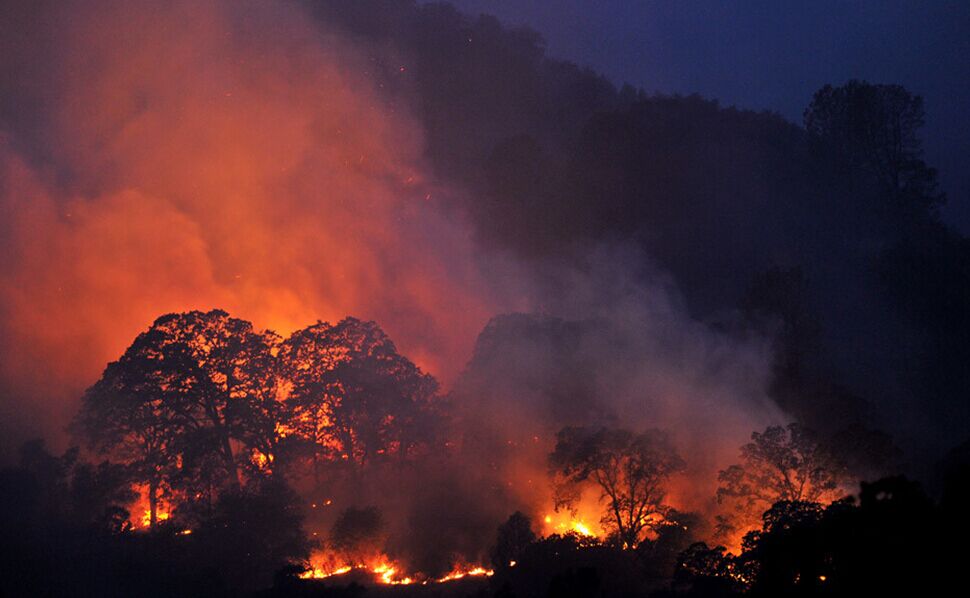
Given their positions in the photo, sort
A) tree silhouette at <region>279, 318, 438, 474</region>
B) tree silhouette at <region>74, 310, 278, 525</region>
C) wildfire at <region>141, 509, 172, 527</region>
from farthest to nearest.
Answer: tree silhouette at <region>279, 318, 438, 474</region> → wildfire at <region>141, 509, 172, 527</region> → tree silhouette at <region>74, 310, 278, 525</region>

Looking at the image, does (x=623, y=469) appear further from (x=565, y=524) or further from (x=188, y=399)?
(x=188, y=399)

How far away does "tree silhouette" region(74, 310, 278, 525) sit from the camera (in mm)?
37562

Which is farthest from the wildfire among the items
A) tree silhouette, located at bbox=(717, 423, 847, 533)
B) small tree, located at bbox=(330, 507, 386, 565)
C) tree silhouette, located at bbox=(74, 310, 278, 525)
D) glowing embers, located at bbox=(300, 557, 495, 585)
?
tree silhouette, located at bbox=(717, 423, 847, 533)

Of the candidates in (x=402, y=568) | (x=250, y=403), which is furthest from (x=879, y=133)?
(x=250, y=403)

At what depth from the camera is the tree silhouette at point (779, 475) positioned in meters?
26.7

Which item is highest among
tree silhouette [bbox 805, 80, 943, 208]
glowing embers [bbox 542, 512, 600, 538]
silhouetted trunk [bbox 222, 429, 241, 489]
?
tree silhouette [bbox 805, 80, 943, 208]

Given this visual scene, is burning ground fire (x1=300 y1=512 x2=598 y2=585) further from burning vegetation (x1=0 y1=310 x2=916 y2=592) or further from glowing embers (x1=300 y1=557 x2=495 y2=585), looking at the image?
burning vegetation (x1=0 y1=310 x2=916 y2=592)

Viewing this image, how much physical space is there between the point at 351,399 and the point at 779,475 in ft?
77.7

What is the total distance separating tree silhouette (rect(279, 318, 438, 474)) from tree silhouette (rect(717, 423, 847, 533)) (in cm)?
1886

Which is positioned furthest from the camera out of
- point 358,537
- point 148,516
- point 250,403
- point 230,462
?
point 148,516

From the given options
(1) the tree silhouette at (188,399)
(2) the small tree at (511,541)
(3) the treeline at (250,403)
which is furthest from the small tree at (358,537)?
(1) the tree silhouette at (188,399)

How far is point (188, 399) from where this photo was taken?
38.8 m

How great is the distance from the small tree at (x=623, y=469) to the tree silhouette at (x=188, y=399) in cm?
1848

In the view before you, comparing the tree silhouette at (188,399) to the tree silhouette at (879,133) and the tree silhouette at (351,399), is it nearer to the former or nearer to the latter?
the tree silhouette at (351,399)
